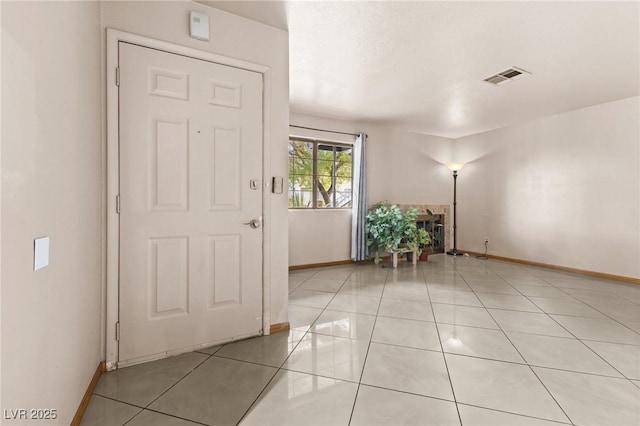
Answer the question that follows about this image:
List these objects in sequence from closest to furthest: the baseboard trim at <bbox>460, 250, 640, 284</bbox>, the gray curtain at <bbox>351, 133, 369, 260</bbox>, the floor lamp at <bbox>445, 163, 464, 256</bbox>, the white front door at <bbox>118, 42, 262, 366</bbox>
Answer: the white front door at <bbox>118, 42, 262, 366</bbox> < the baseboard trim at <bbox>460, 250, 640, 284</bbox> < the gray curtain at <bbox>351, 133, 369, 260</bbox> < the floor lamp at <bbox>445, 163, 464, 256</bbox>

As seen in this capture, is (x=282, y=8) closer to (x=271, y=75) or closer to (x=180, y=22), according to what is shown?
(x=271, y=75)

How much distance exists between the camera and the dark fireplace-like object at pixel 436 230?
635 cm

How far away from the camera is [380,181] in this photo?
5.70 meters

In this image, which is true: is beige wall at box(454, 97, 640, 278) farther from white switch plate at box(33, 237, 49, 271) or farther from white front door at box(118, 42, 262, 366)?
white switch plate at box(33, 237, 49, 271)

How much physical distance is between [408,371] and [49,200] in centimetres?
201

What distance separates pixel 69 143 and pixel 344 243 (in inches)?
173

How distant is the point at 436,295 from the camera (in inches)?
138

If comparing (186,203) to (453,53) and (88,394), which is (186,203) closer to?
(88,394)

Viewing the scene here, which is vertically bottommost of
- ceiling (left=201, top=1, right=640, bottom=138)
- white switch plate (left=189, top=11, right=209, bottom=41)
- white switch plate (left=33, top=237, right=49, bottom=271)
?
white switch plate (left=33, top=237, right=49, bottom=271)

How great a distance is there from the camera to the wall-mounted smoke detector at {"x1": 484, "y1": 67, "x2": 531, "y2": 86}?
10.7 ft

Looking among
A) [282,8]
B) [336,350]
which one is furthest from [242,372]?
[282,8]

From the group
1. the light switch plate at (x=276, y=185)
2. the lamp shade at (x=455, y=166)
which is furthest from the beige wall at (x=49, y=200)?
the lamp shade at (x=455, y=166)

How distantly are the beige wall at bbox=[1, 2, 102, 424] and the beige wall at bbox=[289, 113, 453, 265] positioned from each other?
338cm

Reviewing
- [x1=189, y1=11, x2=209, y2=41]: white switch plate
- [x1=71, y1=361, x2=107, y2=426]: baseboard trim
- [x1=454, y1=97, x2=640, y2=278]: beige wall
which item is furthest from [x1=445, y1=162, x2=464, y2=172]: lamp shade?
[x1=71, y1=361, x2=107, y2=426]: baseboard trim
